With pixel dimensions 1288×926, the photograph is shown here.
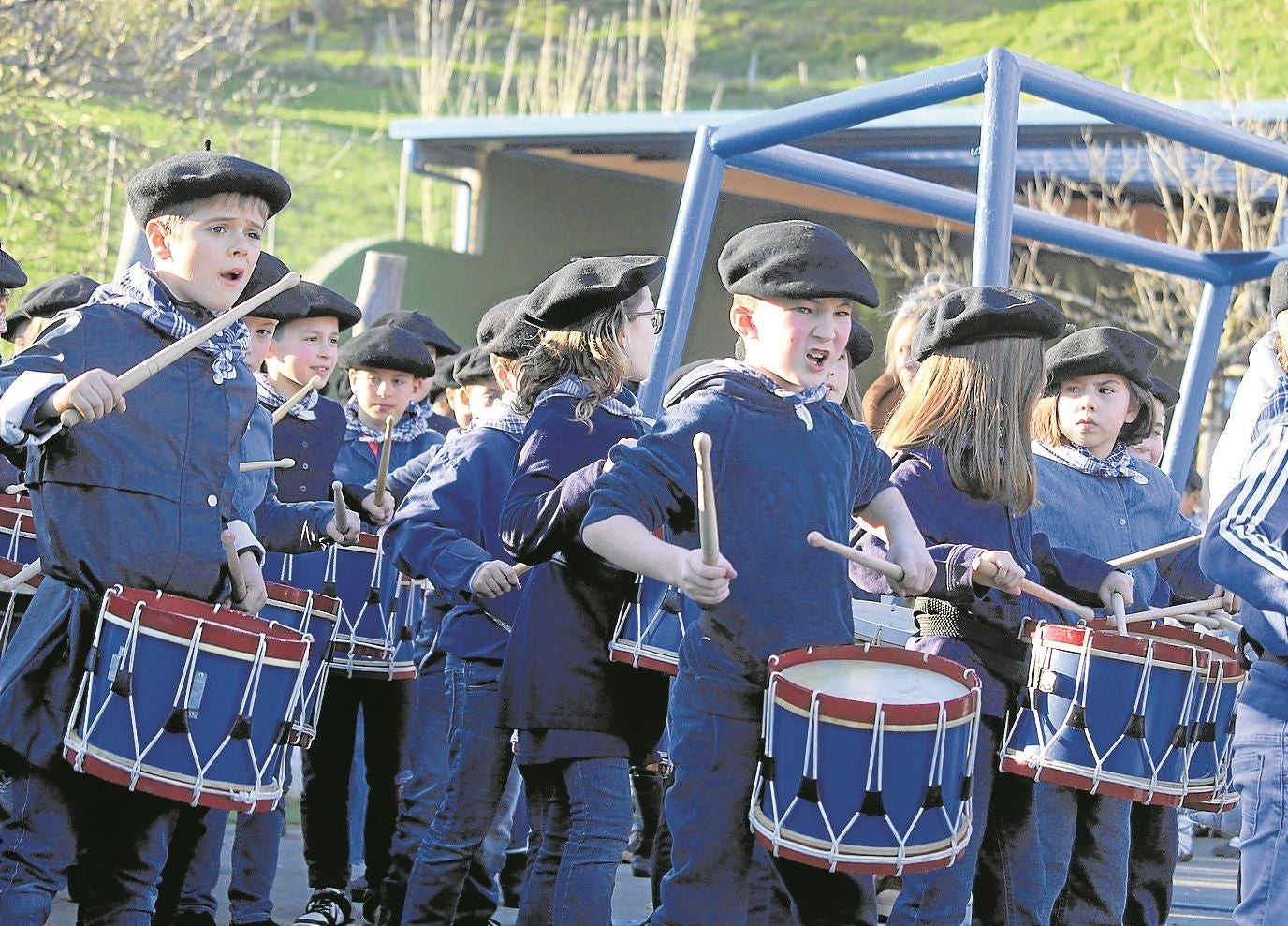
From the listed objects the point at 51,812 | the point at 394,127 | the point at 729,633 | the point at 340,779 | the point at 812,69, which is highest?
the point at 812,69

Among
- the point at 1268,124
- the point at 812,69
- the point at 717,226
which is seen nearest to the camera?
the point at 1268,124

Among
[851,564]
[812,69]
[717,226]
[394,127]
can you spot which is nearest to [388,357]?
[851,564]

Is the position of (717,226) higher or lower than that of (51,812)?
higher

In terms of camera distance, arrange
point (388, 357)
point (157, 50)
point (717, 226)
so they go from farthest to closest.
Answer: point (717, 226)
point (157, 50)
point (388, 357)

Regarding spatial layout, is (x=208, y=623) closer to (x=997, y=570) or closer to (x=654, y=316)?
(x=654, y=316)

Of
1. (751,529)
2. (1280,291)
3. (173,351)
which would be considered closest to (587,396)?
(751,529)

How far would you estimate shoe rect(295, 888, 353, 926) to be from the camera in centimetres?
530

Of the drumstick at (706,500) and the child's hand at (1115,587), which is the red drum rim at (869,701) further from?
the child's hand at (1115,587)

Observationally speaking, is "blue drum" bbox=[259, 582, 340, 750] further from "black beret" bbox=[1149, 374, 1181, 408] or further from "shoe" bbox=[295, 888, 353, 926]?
"black beret" bbox=[1149, 374, 1181, 408]

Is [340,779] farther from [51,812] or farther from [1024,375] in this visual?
[1024,375]

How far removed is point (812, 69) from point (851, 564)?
3789cm

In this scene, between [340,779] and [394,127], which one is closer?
[340,779]

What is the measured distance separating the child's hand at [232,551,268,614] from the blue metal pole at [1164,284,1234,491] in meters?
4.22

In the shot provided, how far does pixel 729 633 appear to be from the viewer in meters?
3.57
